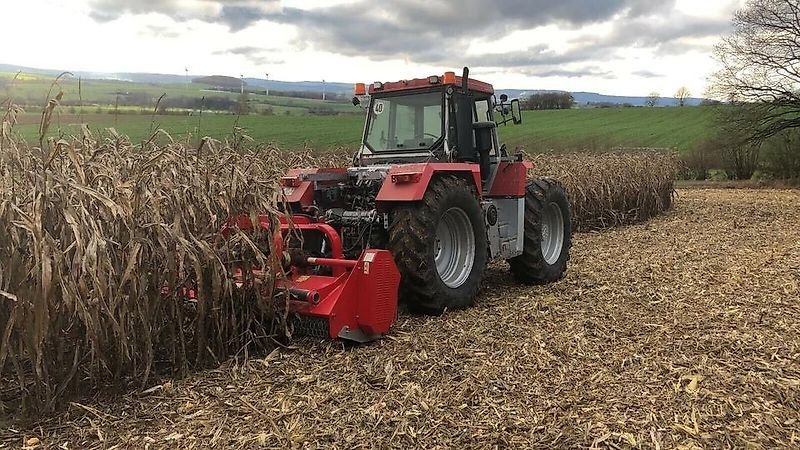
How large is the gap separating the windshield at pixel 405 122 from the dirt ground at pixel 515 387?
1741 millimetres

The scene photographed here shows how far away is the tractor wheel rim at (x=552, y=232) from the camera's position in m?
7.42

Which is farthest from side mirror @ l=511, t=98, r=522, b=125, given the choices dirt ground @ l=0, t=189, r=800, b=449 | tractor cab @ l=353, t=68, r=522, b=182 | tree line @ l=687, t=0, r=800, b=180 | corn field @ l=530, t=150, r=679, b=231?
tree line @ l=687, t=0, r=800, b=180

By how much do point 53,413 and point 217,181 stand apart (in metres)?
1.72

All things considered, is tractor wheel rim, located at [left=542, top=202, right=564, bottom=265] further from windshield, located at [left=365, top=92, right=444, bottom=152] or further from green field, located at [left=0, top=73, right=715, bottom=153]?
green field, located at [left=0, top=73, right=715, bottom=153]

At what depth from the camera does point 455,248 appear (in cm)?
607

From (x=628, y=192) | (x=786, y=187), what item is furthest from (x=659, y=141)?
(x=628, y=192)

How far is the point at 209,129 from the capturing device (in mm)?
5734

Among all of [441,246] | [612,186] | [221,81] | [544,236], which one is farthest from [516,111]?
[612,186]

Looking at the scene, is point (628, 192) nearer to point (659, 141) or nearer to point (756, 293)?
point (756, 293)

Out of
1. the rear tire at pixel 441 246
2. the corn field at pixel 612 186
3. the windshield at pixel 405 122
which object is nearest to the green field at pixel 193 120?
the windshield at pixel 405 122

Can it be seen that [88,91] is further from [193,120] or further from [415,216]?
[415,216]

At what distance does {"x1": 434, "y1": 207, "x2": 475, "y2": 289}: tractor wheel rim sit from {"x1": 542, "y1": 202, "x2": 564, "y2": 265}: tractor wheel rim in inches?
64.7

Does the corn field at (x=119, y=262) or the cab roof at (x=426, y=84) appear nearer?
the corn field at (x=119, y=262)

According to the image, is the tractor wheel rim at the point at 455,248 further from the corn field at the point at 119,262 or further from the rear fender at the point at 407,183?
the corn field at the point at 119,262
